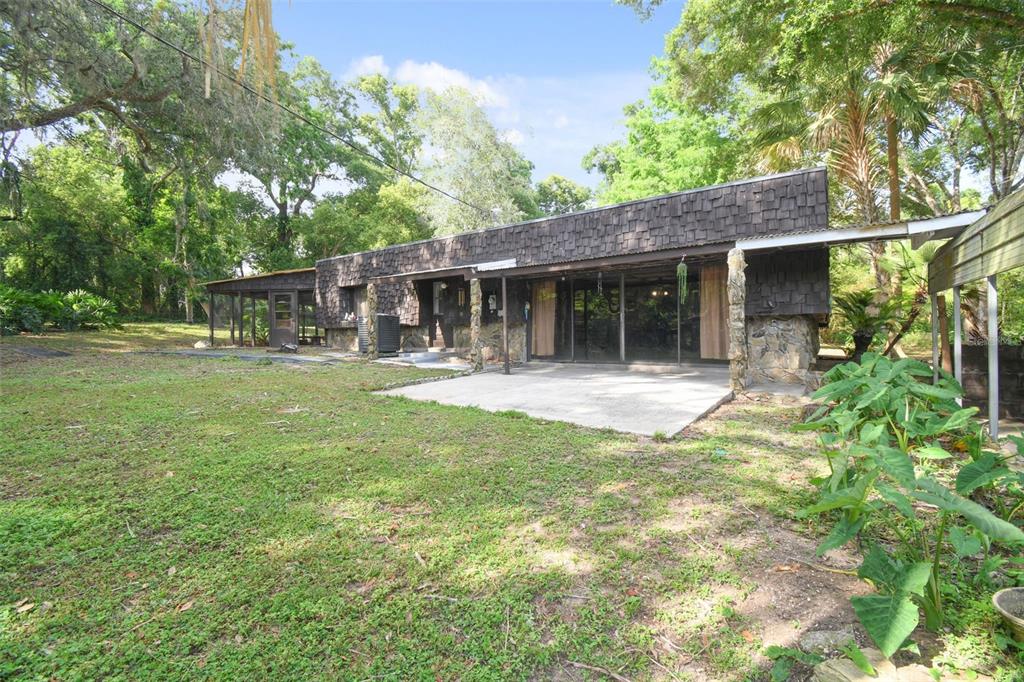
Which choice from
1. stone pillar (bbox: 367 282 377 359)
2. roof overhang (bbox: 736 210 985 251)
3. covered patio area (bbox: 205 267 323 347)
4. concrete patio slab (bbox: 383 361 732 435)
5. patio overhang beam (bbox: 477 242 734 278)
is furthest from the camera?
covered patio area (bbox: 205 267 323 347)

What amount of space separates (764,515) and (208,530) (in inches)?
126

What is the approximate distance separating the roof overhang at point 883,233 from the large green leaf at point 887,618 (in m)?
5.88

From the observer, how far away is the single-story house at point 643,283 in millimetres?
7750

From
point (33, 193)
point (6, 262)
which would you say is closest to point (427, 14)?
point (33, 193)

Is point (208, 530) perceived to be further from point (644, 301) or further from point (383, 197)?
point (383, 197)

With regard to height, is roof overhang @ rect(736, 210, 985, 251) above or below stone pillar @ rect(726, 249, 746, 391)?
above

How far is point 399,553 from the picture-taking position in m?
2.40

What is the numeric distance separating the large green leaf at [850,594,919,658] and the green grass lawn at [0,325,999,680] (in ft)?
1.40

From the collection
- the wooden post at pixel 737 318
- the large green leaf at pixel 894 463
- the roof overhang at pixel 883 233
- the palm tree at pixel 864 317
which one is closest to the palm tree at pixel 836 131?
the palm tree at pixel 864 317

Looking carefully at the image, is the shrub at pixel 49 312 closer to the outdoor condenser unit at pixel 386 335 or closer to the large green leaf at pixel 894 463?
the outdoor condenser unit at pixel 386 335

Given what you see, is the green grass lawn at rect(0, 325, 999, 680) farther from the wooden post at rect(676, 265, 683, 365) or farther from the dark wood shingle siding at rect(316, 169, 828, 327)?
the wooden post at rect(676, 265, 683, 365)

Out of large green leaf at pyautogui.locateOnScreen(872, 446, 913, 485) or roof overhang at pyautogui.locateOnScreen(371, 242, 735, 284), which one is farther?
roof overhang at pyautogui.locateOnScreen(371, 242, 735, 284)

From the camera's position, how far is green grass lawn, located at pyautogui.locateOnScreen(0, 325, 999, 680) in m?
1.71

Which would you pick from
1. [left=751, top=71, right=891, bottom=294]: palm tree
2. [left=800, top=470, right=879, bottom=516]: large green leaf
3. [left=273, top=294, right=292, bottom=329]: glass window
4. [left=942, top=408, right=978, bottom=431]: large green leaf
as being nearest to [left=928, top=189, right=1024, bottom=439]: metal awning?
[left=942, top=408, right=978, bottom=431]: large green leaf
